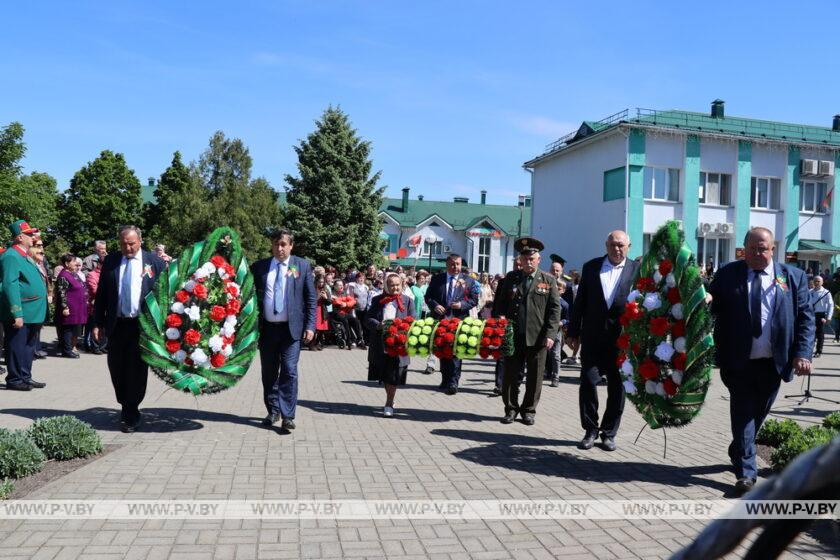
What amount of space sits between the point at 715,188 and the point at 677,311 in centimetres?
3011

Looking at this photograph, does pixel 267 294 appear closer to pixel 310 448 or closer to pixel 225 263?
pixel 225 263

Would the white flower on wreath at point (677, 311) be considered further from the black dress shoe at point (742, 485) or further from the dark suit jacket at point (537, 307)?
the dark suit jacket at point (537, 307)

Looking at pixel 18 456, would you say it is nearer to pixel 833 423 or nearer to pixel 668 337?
pixel 668 337

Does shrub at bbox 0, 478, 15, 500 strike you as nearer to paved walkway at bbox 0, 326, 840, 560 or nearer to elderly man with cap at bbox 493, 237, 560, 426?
paved walkway at bbox 0, 326, 840, 560

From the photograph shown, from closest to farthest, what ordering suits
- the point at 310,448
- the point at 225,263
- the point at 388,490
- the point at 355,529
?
the point at 355,529, the point at 388,490, the point at 310,448, the point at 225,263

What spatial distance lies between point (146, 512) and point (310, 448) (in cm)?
228

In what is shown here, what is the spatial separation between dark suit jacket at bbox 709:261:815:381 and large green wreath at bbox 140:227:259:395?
490 cm

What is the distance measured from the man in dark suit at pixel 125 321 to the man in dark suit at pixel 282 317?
1292mm

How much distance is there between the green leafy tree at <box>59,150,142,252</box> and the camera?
55.2 meters

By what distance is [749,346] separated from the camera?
19.4 ft

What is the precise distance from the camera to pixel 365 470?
6152 mm

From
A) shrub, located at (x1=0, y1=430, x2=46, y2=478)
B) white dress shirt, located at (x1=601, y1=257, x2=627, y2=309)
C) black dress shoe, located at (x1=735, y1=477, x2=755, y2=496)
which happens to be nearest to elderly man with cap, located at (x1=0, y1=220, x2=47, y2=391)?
shrub, located at (x1=0, y1=430, x2=46, y2=478)

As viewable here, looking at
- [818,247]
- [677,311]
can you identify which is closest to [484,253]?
[818,247]

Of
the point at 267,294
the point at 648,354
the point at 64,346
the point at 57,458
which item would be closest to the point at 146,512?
the point at 57,458
